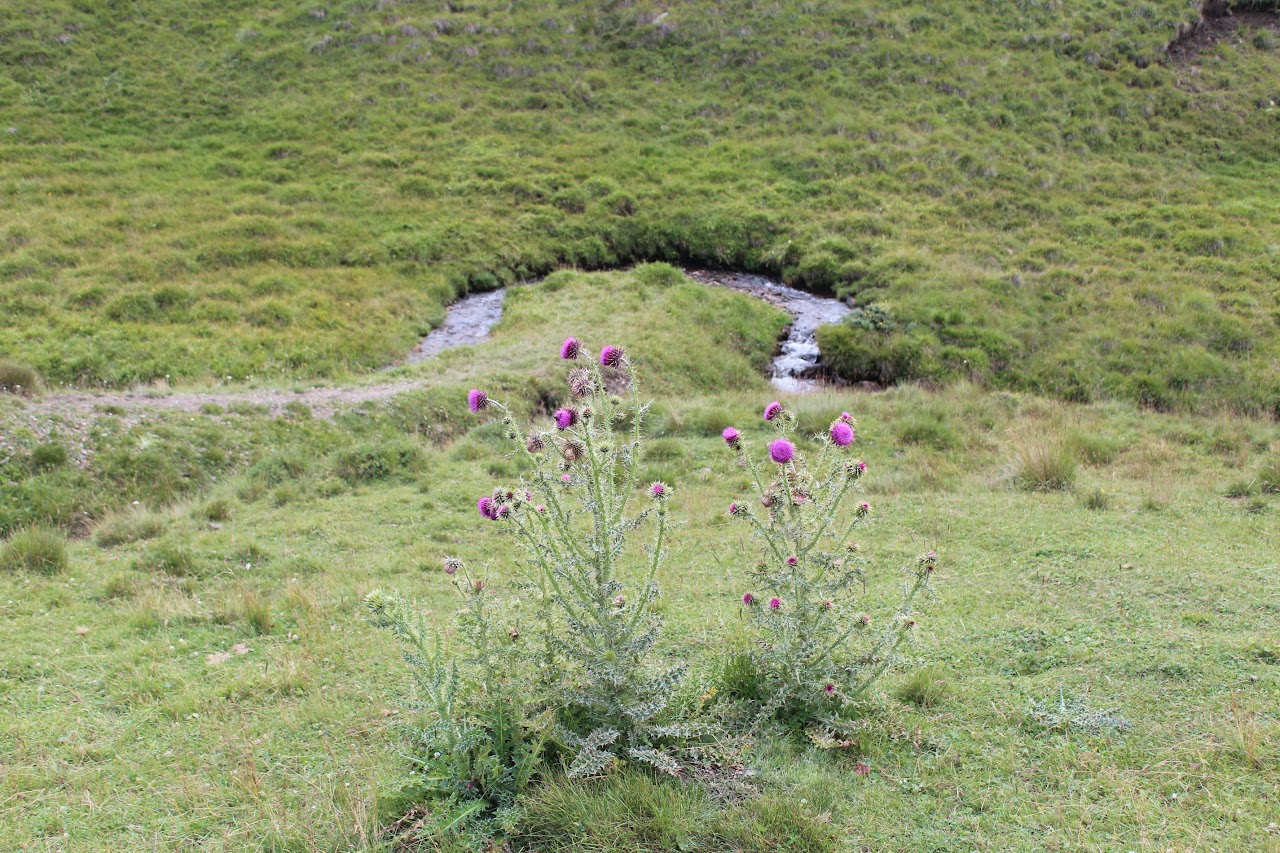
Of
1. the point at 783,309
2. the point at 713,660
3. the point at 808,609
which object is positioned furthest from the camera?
the point at 783,309

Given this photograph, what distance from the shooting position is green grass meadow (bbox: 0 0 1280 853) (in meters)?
4.66

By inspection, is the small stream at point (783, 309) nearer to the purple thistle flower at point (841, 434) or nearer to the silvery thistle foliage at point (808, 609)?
the silvery thistle foliage at point (808, 609)

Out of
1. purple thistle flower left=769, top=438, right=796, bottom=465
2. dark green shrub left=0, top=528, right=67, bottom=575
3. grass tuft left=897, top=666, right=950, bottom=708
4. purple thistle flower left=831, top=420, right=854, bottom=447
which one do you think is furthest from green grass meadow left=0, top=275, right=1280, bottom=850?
purple thistle flower left=831, top=420, right=854, bottom=447

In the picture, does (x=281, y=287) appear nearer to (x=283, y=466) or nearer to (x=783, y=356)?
(x=283, y=466)

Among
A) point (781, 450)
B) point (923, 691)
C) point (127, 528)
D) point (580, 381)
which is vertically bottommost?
point (127, 528)

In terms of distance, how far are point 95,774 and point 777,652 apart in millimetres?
4408

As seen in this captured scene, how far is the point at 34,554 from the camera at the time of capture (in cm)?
909

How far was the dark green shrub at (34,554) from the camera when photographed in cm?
895

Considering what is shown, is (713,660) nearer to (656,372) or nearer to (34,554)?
(34,554)

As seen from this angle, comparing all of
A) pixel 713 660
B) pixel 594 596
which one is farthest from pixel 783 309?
pixel 594 596

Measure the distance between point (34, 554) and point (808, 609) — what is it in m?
9.08

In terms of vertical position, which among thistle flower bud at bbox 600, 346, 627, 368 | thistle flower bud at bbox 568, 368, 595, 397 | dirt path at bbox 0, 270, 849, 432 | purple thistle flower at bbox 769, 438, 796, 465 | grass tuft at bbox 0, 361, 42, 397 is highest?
thistle flower bud at bbox 600, 346, 627, 368

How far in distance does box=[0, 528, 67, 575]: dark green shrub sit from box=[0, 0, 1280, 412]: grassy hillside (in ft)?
28.9

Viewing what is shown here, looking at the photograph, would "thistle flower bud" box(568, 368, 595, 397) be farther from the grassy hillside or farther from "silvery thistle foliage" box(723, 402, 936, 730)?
the grassy hillside
